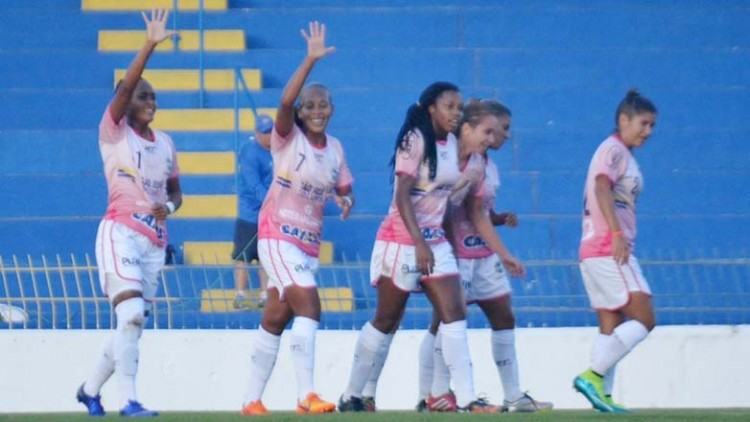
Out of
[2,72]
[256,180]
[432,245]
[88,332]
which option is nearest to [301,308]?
[432,245]

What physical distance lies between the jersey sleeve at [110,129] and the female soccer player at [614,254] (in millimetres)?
2729

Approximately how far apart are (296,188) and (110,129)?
108 cm

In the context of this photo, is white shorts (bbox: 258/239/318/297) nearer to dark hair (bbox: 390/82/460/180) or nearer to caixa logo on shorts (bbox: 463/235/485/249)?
dark hair (bbox: 390/82/460/180)

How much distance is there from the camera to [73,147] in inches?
711

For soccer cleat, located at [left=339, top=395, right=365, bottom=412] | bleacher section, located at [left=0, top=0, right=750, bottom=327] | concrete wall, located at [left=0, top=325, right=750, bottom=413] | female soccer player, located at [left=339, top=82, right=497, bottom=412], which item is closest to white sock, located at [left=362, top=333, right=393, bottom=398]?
female soccer player, located at [left=339, top=82, right=497, bottom=412]

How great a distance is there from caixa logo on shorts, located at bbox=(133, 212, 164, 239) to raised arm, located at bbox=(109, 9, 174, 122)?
56cm

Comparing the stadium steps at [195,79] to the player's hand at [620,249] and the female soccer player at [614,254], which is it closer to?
the female soccer player at [614,254]

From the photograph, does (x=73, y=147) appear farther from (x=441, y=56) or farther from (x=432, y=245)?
(x=432, y=245)

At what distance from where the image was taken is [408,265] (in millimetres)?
10484

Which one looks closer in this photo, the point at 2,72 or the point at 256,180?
the point at 256,180

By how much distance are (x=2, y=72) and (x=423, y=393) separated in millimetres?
9479

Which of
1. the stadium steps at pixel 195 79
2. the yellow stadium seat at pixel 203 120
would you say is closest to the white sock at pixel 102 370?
the yellow stadium seat at pixel 203 120

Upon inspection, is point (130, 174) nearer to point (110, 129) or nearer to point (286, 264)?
point (110, 129)

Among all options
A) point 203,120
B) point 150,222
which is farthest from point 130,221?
point 203,120
